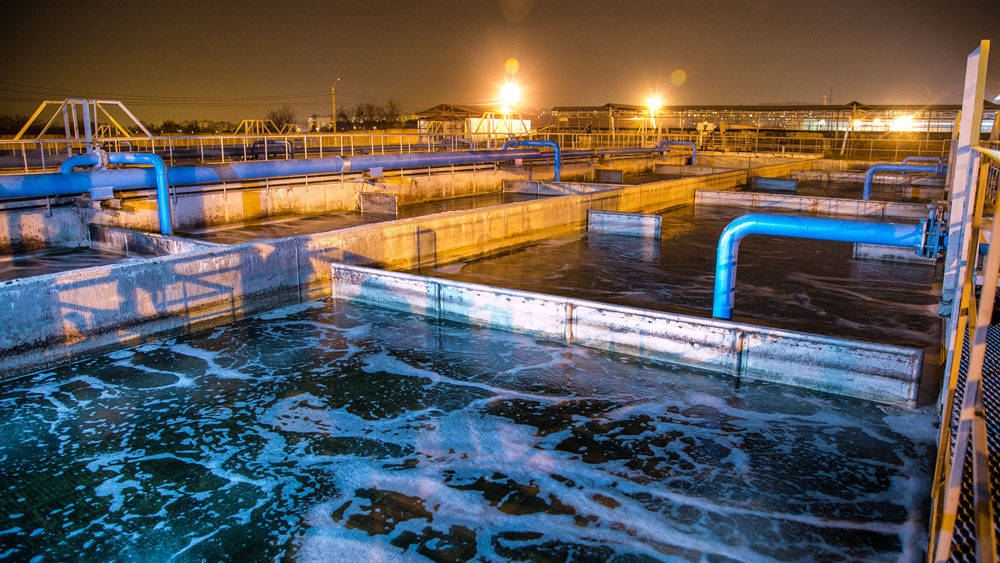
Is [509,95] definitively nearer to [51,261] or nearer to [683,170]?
[683,170]

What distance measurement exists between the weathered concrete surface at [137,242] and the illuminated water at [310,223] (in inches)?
58.0

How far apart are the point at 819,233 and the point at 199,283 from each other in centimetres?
730

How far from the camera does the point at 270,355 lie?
7633mm

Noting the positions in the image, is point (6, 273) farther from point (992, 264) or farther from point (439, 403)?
point (992, 264)

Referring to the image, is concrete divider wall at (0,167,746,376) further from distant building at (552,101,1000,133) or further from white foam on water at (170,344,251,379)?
distant building at (552,101,1000,133)

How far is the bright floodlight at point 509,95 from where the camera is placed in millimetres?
33794

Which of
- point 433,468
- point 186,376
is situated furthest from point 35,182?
point 433,468

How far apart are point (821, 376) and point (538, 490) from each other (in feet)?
11.2

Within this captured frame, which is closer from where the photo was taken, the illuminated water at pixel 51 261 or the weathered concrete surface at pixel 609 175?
the illuminated water at pixel 51 261

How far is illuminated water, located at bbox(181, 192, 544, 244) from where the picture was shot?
12761 millimetres

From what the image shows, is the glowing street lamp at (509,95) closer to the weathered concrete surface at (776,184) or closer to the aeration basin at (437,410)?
the weathered concrete surface at (776,184)

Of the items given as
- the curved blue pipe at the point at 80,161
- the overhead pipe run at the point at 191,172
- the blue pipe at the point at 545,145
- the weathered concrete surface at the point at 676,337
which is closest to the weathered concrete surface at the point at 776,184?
the blue pipe at the point at 545,145

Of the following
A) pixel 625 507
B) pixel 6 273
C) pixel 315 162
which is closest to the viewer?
pixel 625 507

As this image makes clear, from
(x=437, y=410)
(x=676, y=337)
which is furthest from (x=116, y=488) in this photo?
(x=676, y=337)
